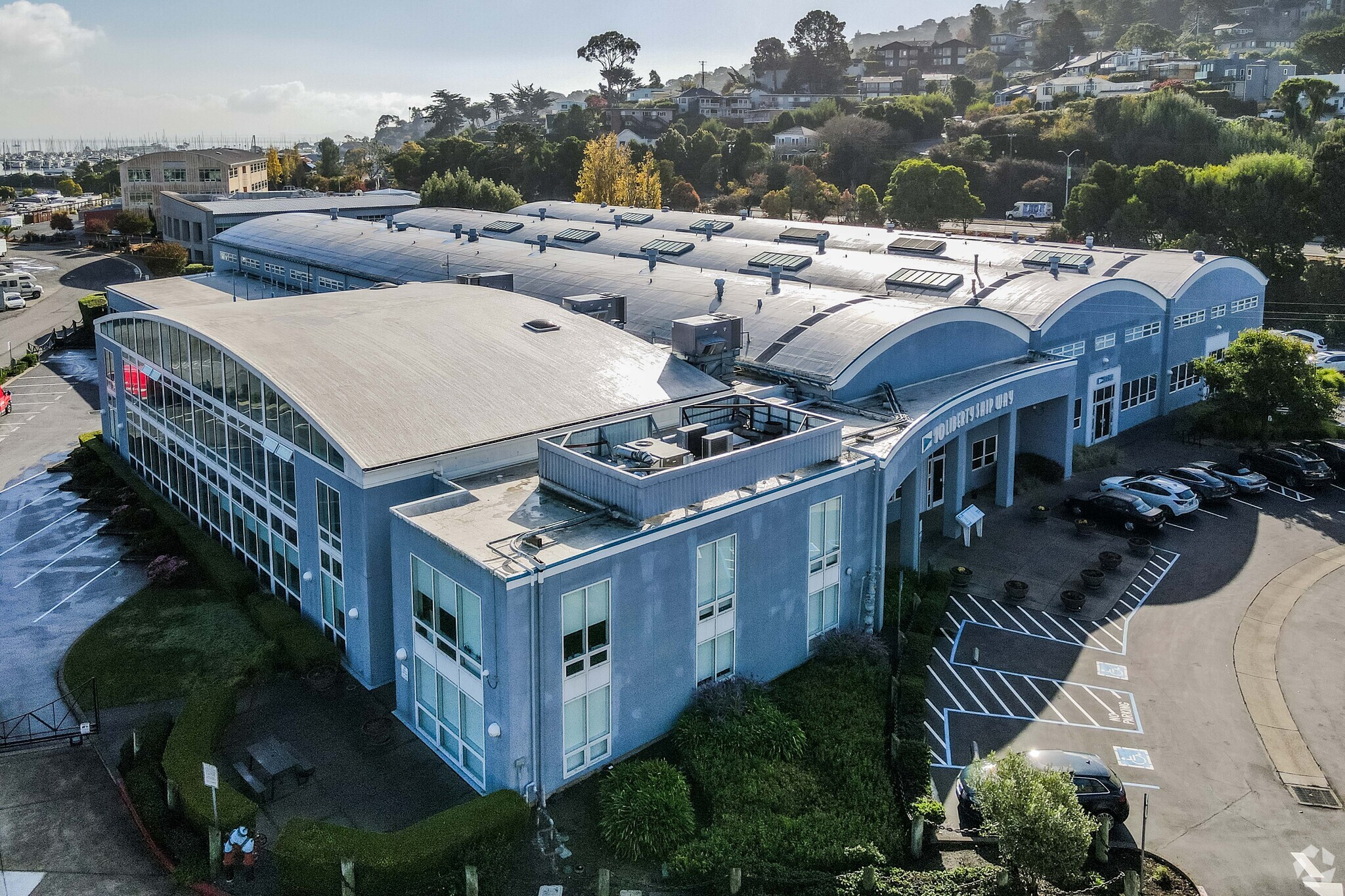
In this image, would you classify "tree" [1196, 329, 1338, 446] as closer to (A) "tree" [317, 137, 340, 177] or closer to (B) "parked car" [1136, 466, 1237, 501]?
(B) "parked car" [1136, 466, 1237, 501]

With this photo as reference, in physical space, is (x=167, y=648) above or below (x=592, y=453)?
below

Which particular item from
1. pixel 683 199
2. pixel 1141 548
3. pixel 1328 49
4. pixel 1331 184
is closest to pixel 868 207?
pixel 683 199

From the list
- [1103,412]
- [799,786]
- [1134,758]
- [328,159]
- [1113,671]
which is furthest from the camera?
[328,159]

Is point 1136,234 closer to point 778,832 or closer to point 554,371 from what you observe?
point 554,371

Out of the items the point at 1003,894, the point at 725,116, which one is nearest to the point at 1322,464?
the point at 1003,894

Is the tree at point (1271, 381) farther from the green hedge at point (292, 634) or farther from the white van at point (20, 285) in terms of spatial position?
the white van at point (20, 285)

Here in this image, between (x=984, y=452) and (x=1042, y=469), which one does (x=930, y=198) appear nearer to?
(x=1042, y=469)

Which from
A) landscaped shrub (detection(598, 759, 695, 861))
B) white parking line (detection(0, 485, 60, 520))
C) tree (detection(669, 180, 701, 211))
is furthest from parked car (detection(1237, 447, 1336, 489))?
tree (detection(669, 180, 701, 211))
